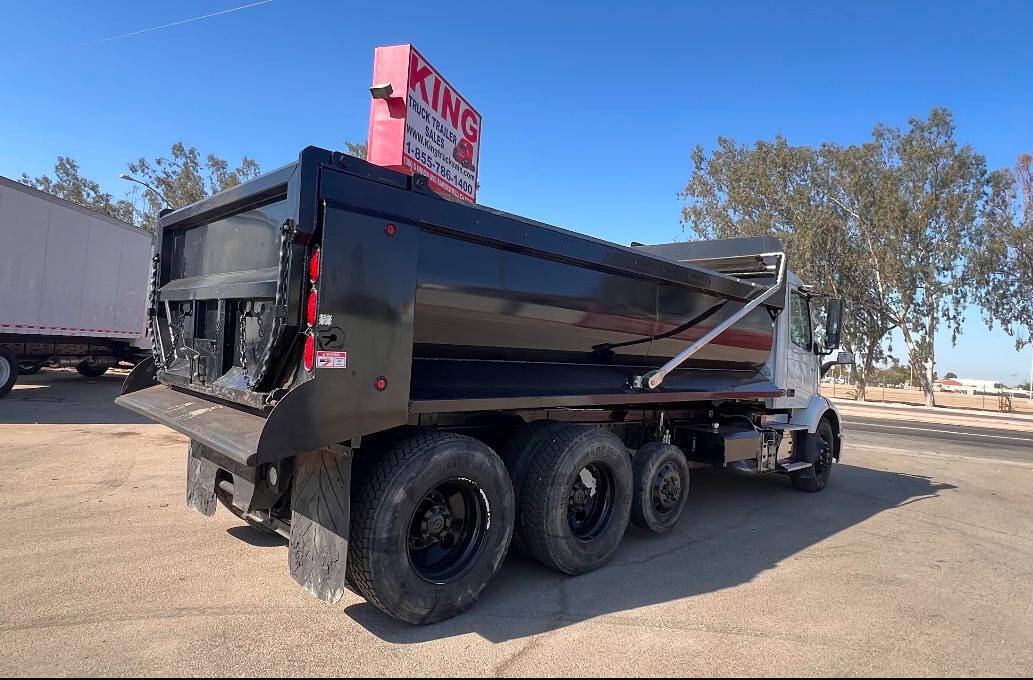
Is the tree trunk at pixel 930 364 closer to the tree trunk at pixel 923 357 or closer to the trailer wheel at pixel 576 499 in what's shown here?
the tree trunk at pixel 923 357

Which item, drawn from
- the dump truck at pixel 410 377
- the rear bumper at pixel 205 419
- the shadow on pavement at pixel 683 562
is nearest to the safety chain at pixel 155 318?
the dump truck at pixel 410 377

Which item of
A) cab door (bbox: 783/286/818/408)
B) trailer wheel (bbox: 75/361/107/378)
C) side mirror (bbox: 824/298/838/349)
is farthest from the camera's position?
trailer wheel (bbox: 75/361/107/378)

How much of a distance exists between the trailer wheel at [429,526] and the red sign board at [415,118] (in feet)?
12.6

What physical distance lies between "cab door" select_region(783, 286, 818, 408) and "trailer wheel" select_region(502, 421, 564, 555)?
14.3ft

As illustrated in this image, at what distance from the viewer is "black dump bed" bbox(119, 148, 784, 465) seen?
3107mm

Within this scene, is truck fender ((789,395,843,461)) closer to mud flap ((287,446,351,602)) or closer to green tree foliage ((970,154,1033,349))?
mud flap ((287,446,351,602))

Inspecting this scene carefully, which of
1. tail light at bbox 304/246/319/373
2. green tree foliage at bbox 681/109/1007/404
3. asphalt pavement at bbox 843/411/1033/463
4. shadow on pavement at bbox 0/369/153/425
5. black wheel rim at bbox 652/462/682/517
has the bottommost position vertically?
asphalt pavement at bbox 843/411/1033/463

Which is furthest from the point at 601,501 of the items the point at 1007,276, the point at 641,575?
the point at 1007,276

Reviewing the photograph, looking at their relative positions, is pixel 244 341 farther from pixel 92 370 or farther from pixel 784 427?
pixel 92 370

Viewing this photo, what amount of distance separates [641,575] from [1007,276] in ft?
138

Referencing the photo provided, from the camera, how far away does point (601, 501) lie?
192 inches

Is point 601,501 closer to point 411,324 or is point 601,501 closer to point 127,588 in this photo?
point 411,324

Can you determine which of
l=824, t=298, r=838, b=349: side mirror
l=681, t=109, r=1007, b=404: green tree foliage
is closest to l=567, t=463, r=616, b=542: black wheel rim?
l=824, t=298, r=838, b=349: side mirror

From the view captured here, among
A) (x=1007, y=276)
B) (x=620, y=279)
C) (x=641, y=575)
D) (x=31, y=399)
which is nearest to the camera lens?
(x=641, y=575)
